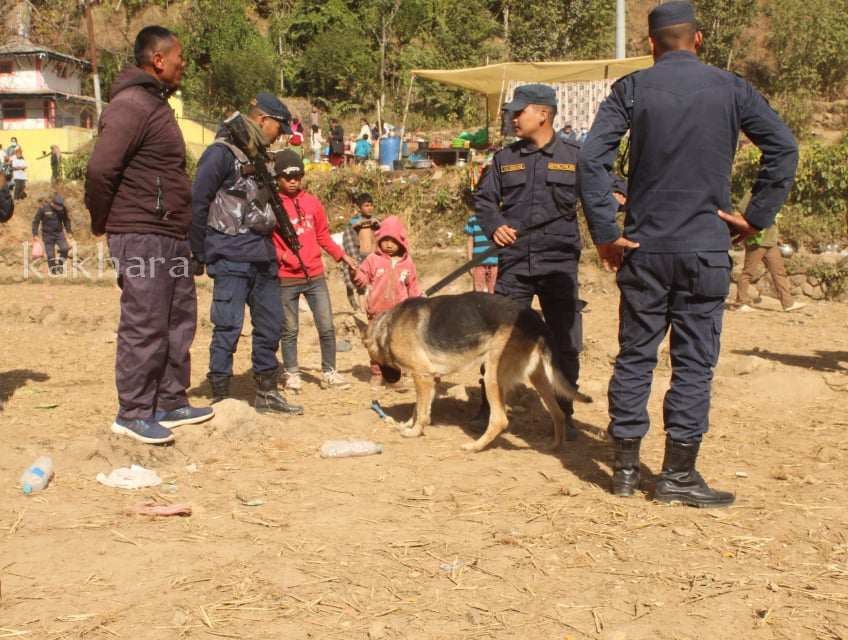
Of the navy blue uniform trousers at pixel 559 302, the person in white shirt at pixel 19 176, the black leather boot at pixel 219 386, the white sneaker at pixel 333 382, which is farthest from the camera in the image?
the person in white shirt at pixel 19 176

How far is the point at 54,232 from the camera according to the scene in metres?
18.9

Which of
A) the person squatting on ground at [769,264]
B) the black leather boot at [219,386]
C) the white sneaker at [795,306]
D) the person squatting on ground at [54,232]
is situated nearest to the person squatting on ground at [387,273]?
the black leather boot at [219,386]

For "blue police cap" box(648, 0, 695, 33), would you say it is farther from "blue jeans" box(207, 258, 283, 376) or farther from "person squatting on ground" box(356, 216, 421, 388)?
Answer: "person squatting on ground" box(356, 216, 421, 388)

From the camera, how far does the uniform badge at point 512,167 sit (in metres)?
5.68

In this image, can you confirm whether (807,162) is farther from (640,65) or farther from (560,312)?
(560,312)

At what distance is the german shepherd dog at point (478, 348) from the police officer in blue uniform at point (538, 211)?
0.17 m

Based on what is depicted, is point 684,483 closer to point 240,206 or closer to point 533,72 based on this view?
point 240,206

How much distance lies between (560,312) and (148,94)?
298 cm

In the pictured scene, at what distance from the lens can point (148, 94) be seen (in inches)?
198

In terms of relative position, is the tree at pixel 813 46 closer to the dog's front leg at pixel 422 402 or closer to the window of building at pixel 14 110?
the dog's front leg at pixel 422 402

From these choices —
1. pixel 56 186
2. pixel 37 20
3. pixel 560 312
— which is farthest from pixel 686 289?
pixel 37 20

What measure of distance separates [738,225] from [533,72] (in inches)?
672

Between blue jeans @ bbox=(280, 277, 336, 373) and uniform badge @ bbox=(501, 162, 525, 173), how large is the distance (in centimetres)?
238

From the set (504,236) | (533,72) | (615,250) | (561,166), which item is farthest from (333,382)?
(533,72)
